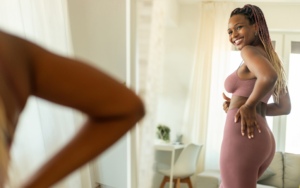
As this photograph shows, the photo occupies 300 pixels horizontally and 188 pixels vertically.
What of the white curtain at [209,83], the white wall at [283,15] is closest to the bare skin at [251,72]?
the white curtain at [209,83]

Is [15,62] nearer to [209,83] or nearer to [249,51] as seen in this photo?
[249,51]

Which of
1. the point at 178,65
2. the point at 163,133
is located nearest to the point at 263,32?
the point at 163,133

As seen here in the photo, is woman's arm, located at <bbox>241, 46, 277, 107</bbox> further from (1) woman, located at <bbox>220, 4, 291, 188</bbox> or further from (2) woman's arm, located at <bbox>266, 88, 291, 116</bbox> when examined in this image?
(2) woman's arm, located at <bbox>266, 88, 291, 116</bbox>

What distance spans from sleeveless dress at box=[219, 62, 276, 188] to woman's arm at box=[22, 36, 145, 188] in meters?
0.79

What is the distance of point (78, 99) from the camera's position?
0.30 m

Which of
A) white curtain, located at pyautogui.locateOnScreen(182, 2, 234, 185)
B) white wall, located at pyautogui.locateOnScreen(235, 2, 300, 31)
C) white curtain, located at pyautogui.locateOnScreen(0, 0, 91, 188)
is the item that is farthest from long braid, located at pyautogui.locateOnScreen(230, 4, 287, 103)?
white wall, located at pyautogui.locateOnScreen(235, 2, 300, 31)

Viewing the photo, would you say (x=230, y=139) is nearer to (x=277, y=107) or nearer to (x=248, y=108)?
(x=248, y=108)

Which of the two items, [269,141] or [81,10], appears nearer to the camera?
[269,141]

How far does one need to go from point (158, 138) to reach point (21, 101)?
324 centimetres

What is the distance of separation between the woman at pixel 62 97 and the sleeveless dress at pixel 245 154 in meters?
0.78

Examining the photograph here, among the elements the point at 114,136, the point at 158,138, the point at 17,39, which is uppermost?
the point at 17,39

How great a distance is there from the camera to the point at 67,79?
299 mm

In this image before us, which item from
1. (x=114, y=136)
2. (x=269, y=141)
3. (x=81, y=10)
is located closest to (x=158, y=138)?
(x=81, y=10)

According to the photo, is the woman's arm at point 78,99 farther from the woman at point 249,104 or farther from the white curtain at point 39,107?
the white curtain at point 39,107
